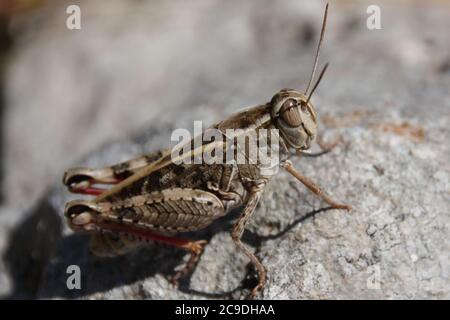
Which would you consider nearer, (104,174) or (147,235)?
(147,235)

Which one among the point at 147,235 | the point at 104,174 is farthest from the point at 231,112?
the point at 147,235

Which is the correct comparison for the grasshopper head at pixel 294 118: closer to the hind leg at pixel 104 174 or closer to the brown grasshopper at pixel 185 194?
the brown grasshopper at pixel 185 194

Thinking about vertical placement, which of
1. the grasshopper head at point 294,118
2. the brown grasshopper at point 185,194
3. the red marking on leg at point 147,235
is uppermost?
the grasshopper head at point 294,118

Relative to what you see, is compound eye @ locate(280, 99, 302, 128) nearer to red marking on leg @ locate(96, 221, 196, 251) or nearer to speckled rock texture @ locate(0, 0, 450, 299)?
speckled rock texture @ locate(0, 0, 450, 299)

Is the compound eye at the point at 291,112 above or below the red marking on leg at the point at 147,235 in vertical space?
above

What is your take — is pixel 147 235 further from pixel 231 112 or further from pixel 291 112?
pixel 231 112

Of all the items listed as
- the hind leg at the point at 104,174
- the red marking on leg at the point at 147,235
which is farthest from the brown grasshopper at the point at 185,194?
the hind leg at the point at 104,174

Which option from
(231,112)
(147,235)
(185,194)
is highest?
(231,112)
